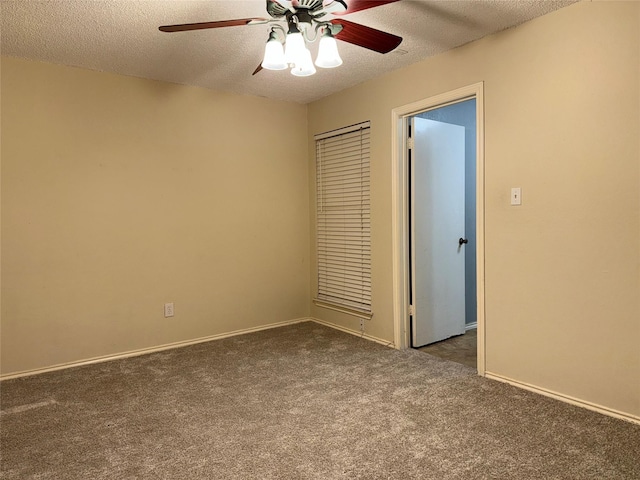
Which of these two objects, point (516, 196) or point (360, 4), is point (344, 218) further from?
point (360, 4)

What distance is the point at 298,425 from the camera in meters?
2.33

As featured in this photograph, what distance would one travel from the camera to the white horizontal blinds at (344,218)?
13.1 ft

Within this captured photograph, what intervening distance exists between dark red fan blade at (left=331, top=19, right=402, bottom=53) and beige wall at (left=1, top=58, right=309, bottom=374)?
6.98 feet

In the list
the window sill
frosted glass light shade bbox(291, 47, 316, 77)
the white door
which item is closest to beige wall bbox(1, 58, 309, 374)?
the window sill

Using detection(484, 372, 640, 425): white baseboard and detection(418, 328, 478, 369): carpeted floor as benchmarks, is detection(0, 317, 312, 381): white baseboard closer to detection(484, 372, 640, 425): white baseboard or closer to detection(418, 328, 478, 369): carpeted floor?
detection(418, 328, 478, 369): carpeted floor

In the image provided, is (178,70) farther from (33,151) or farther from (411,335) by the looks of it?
(411,335)

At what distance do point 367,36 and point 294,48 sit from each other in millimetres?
393

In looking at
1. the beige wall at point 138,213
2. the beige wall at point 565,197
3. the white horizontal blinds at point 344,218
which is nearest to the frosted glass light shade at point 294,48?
the beige wall at point 565,197

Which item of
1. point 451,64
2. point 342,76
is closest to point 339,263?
point 342,76

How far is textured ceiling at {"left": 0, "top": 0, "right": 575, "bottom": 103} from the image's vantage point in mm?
2418

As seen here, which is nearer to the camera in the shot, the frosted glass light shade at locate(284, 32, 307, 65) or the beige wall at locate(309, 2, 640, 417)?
the frosted glass light shade at locate(284, 32, 307, 65)

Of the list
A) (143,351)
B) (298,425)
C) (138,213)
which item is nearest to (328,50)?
(298,425)

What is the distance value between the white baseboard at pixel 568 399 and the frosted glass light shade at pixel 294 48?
7.80 feet

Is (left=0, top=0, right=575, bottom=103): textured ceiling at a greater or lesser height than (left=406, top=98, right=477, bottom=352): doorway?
greater
